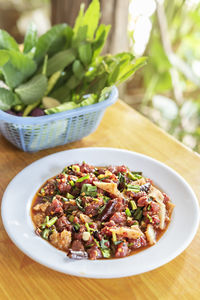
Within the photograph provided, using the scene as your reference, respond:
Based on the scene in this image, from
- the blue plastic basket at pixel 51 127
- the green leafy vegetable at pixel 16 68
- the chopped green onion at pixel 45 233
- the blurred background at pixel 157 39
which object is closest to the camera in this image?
the chopped green onion at pixel 45 233

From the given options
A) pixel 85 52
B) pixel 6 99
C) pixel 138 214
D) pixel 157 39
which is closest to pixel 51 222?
pixel 138 214

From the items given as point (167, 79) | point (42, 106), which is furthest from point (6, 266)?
point (167, 79)

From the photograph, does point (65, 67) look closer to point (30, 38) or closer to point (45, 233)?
point (30, 38)

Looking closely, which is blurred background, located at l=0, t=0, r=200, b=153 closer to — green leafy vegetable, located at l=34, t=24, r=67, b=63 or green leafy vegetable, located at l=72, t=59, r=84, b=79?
green leafy vegetable, located at l=34, t=24, r=67, b=63

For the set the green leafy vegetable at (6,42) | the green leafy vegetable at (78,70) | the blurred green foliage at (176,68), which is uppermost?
the green leafy vegetable at (6,42)

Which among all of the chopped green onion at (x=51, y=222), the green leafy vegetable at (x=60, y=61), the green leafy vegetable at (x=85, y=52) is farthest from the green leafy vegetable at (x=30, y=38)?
the chopped green onion at (x=51, y=222)

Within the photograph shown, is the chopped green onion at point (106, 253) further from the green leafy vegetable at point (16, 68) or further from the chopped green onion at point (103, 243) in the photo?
the green leafy vegetable at point (16, 68)

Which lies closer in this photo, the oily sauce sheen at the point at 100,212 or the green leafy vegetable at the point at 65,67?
the oily sauce sheen at the point at 100,212
